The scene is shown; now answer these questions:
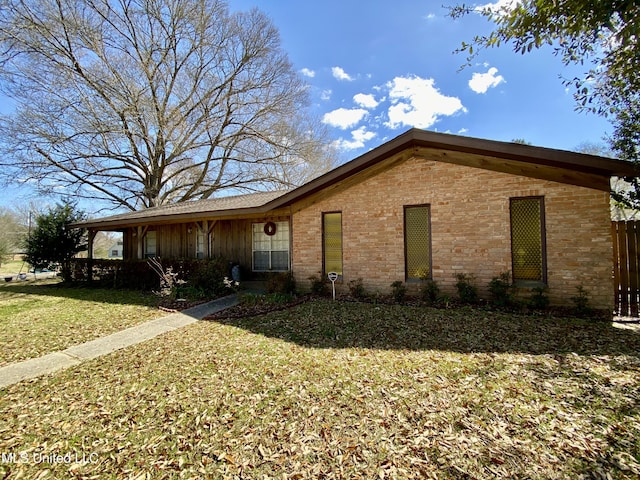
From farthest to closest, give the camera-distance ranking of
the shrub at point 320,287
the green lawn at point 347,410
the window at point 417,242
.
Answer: the shrub at point 320,287, the window at point 417,242, the green lawn at point 347,410

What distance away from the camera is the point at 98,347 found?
509 cm

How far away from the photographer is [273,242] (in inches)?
421

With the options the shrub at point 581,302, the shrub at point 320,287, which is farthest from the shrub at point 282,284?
the shrub at point 581,302

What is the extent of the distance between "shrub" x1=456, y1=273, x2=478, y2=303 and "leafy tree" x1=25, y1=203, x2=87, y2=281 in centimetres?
1751

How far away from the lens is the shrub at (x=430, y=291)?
22.6ft

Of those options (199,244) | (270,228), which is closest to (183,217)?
(199,244)

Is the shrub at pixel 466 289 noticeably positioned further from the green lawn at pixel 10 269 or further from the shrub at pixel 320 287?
the green lawn at pixel 10 269

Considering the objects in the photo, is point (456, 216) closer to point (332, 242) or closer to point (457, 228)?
point (457, 228)

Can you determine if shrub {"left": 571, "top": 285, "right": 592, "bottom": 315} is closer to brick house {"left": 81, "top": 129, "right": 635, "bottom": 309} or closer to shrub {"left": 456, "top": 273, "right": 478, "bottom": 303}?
brick house {"left": 81, "top": 129, "right": 635, "bottom": 309}

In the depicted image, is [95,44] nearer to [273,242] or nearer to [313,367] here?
[273,242]

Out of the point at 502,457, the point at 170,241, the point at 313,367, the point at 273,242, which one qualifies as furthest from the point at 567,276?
the point at 170,241

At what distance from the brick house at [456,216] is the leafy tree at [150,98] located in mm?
13063

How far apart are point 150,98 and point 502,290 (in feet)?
67.3

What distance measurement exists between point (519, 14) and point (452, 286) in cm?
518
